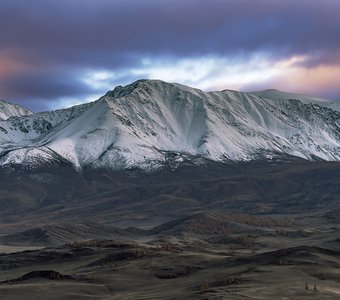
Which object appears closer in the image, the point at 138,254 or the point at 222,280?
the point at 222,280

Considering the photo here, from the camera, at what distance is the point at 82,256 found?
478 ft

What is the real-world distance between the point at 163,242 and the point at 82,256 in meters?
39.5

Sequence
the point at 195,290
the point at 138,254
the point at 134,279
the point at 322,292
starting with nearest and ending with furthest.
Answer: the point at 322,292 → the point at 195,290 → the point at 134,279 → the point at 138,254

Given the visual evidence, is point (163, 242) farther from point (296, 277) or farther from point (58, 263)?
point (296, 277)

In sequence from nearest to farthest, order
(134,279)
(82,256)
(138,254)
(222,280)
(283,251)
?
1. (222,280)
2. (134,279)
3. (283,251)
4. (138,254)
5. (82,256)

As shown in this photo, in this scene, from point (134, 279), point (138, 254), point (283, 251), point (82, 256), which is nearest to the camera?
point (134, 279)

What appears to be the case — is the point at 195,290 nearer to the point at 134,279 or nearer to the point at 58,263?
the point at 134,279

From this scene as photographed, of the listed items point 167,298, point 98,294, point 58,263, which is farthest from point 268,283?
point 58,263

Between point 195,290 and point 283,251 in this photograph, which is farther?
point 283,251

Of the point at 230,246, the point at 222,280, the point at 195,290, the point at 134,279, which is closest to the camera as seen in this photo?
the point at 195,290

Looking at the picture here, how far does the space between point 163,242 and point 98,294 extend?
283ft

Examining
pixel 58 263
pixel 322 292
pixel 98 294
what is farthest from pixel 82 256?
pixel 322 292

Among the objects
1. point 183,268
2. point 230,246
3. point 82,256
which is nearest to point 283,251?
point 183,268

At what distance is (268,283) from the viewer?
3622 inches
